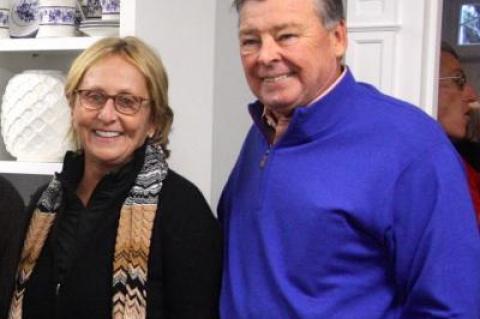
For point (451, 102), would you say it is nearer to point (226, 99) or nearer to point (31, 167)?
point (226, 99)

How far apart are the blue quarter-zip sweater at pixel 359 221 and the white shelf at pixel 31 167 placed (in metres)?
0.67

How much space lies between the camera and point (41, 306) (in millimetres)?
1335

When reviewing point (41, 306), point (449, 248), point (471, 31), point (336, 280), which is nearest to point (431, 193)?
point (449, 248)

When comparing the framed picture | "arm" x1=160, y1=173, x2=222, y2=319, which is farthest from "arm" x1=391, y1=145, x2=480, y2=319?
the framed picture

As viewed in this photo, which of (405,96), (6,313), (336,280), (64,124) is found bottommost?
(6,313)

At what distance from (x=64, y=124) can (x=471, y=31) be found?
1.46 m

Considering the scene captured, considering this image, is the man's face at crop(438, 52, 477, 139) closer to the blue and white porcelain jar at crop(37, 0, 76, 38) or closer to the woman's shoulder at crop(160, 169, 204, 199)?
the woman's shoulder at crop(160, 169, 204, 199)

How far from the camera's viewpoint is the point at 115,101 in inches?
52.6

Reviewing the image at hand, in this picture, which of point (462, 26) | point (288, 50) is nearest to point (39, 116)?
point (288, 50)

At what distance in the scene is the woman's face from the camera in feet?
4.36

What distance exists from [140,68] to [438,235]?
0.60 m

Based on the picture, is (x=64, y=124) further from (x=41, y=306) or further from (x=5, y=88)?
(x=41, y=306)

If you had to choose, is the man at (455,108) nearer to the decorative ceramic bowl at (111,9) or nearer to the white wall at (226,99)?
the white wall at (226,99)

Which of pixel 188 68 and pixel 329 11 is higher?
pixel 329 11
